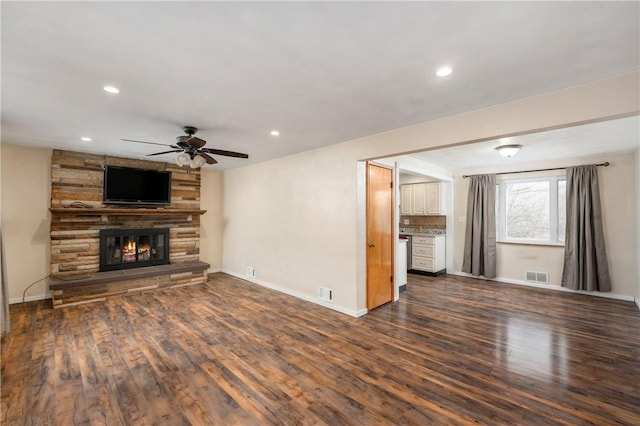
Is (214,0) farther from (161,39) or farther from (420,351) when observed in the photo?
Answer: (420,351)

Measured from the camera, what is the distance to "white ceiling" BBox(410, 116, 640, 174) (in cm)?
363

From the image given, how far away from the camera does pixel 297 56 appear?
198 centimetres

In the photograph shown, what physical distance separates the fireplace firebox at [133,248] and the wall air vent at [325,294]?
3448 mm

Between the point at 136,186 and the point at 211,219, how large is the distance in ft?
6.02

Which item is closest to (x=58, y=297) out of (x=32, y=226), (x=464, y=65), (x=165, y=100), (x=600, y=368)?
(x=32, y=226)

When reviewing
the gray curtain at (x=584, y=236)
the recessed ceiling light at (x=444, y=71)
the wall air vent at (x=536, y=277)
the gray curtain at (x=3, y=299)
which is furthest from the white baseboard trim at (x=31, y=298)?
the gray curtain at (x=584, y=236)

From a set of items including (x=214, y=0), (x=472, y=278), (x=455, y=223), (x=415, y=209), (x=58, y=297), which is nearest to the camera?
(x=214, y=0)

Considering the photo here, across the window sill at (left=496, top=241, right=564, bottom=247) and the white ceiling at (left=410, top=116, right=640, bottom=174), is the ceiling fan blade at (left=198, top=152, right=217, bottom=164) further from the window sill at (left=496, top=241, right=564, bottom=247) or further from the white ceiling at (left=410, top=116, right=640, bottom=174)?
the window sill at (left=496, top=241, right=564, bottom=247)

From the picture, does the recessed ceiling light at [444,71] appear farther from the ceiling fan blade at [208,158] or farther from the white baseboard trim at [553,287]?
the white baseboard trim at [553,287]

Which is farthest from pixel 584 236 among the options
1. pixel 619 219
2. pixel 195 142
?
pixel 195 142

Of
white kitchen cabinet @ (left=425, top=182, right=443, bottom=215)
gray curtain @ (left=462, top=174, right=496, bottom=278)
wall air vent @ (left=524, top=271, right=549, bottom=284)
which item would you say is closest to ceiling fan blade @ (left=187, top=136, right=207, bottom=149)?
white kitchen cabinet @ (left=425, top=182, right=443, bottom=215)

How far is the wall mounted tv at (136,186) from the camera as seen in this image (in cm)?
532

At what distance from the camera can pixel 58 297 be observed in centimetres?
445

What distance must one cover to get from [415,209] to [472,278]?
6.73ft
